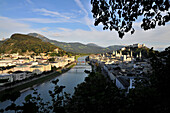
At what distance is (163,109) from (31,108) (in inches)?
53.6

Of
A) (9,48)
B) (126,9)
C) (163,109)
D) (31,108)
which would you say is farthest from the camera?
(9,48)

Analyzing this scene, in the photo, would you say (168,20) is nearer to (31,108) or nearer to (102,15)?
(102,15)

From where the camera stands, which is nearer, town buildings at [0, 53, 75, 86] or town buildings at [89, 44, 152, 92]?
town buildings at [89, 44, 152, 92]

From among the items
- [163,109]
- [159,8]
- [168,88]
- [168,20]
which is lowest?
[163,109]

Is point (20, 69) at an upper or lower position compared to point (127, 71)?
lower

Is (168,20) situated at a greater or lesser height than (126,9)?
lesser

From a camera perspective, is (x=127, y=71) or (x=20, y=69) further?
(x=20, y=69)

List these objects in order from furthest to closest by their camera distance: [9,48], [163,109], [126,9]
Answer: [9,48], [126,9], [163,109]

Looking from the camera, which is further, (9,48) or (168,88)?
(9,48)

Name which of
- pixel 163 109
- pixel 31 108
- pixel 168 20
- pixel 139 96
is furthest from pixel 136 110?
pixel 31 108

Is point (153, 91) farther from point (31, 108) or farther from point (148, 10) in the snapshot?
point (31, 108)

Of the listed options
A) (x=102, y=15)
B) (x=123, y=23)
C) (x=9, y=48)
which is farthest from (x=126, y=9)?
(x=9, y=48)

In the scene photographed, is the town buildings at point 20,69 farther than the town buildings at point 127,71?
Yes

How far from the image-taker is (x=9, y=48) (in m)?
78.1
